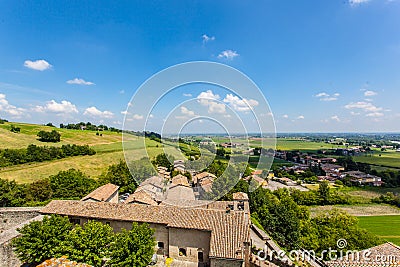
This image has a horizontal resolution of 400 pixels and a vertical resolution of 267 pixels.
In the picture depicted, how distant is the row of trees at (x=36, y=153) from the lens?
41.3 meters

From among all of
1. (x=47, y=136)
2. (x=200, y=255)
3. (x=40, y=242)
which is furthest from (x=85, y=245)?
(x=47, y=136)

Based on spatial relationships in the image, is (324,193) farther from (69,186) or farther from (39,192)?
(39,192)

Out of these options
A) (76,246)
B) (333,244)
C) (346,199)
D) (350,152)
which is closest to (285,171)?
(346,199)

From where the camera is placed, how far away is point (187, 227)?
15.1 m

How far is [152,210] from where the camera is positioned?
56.6 ft

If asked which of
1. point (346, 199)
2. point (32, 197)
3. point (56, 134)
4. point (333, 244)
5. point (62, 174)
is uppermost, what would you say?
point (56, 134)

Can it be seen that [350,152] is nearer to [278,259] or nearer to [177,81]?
[278,259]

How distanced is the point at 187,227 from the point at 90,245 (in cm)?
586

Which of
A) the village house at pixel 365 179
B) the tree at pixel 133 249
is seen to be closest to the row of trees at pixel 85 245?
the tree at pixel 133 249

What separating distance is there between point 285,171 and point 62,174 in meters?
67.1

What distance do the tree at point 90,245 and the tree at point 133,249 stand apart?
63 cm

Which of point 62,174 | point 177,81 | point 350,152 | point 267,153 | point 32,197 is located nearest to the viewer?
point 177,81

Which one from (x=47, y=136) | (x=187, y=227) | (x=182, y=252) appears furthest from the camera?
(x=47, y=136)

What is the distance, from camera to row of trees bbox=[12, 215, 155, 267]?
12.8 meters
